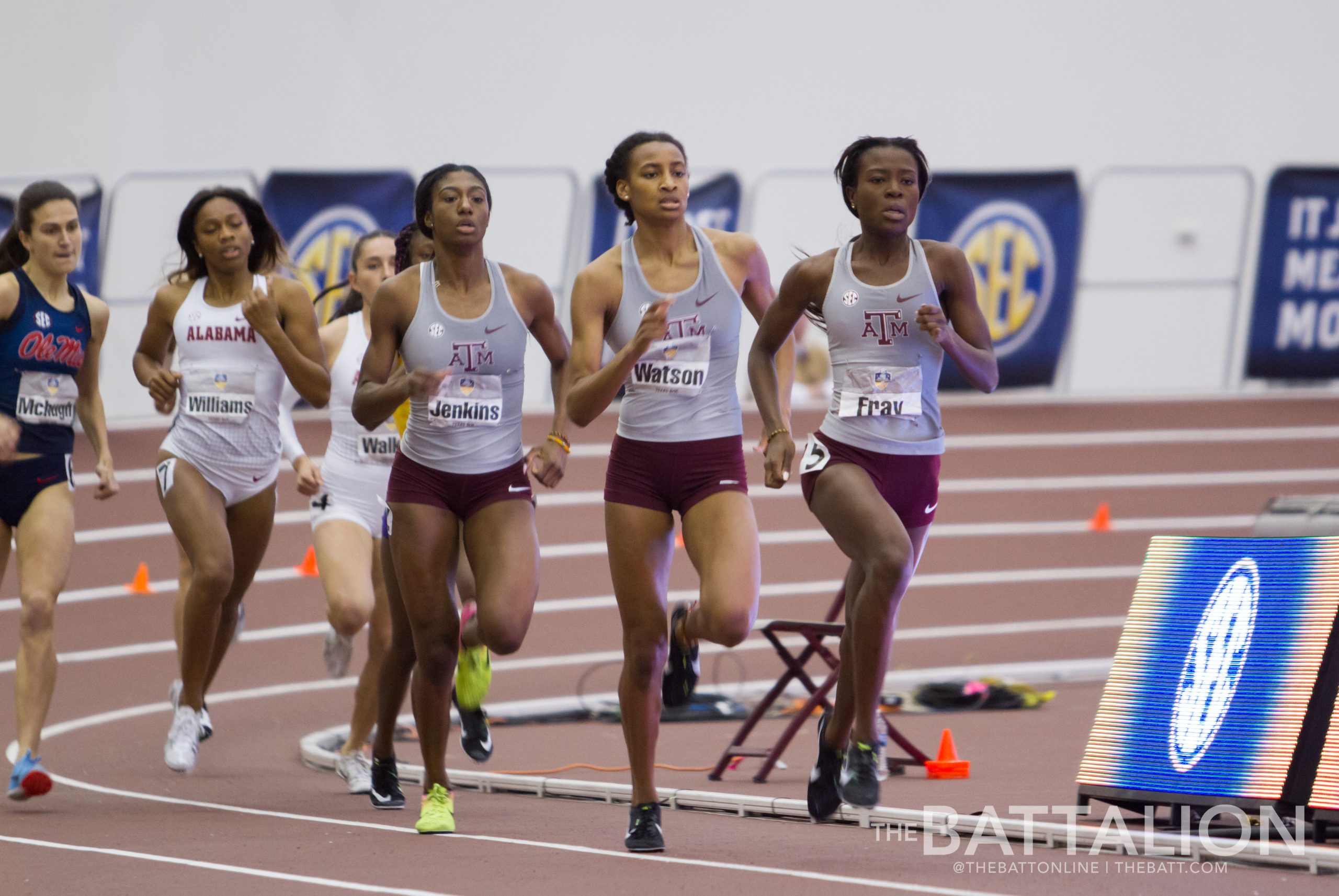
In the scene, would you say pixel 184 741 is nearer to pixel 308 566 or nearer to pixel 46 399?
pixel 46 399

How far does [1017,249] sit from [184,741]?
992cm

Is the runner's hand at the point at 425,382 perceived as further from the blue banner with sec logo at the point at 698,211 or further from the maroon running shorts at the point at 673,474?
the blue banner with sec logo at the point at 698,211

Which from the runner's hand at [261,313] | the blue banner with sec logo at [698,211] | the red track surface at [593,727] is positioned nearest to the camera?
the red track surface at [593,727]

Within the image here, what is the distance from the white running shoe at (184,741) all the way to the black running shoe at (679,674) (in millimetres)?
2253

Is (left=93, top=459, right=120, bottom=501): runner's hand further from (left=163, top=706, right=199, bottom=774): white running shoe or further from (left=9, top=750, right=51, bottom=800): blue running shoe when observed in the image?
(left=9, top=750, right=51, bottom=800): blue running shoe

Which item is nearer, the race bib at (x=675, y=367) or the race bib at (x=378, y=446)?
the race bib at (x=675, y=367)

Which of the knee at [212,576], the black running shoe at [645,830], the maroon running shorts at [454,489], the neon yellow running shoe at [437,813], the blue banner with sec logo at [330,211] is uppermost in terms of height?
the blue banner with sec logo at [330,211]

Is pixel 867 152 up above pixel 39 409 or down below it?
above

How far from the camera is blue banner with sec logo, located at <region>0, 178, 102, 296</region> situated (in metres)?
12.2

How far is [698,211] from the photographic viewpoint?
1442 centimetres

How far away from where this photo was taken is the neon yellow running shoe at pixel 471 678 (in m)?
6.11

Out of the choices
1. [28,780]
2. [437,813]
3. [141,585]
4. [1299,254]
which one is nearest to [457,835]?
[437,813]

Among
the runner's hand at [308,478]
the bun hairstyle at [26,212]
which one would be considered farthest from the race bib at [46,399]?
the runner's hand at [308,478]

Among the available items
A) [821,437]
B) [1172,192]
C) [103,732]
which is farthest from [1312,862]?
[1172,192]
